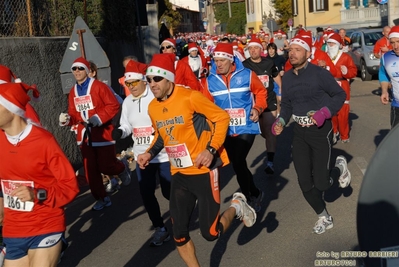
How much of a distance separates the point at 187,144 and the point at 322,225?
6.80 ft

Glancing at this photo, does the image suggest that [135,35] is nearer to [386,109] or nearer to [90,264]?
[386,109]

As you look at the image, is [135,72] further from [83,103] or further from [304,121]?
[304,121]

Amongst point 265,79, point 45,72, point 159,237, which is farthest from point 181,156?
point 45,72

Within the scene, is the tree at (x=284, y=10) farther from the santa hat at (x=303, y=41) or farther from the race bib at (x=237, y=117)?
the santa hat at (x=303, y=41)

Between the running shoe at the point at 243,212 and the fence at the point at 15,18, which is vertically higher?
the fence at the point at 15,18

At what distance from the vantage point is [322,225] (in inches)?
239

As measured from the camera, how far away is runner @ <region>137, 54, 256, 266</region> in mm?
4742

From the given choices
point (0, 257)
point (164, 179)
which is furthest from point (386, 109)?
point (0, 257)

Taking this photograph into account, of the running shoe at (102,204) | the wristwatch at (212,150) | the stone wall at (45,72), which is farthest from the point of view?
the stone wall at (45,72)

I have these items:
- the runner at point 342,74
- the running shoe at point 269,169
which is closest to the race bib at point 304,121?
the running shoe at point 269,169

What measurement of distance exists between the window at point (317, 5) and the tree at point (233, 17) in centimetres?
2937

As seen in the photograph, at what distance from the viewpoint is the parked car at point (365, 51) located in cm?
2141

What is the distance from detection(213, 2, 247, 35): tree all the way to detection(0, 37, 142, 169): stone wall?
234 feet

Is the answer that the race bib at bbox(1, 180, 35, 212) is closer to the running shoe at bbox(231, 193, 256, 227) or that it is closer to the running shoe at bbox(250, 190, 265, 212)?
the running shoe at bbox(231, 193, 256, 227)
